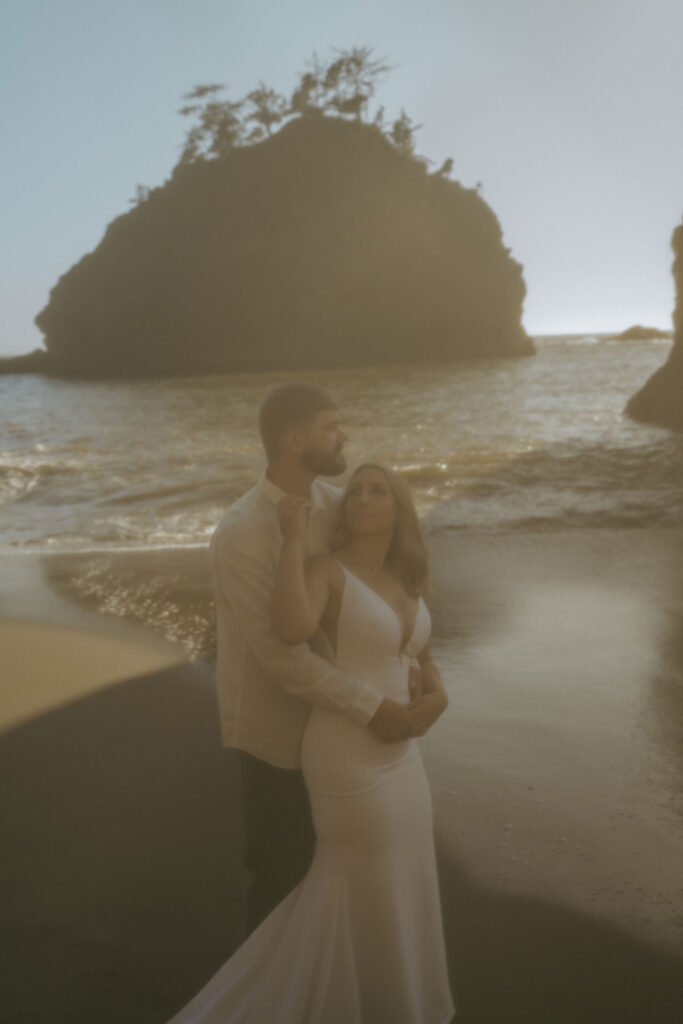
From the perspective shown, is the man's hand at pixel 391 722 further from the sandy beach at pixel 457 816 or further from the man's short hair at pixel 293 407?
the sandy beach at pixel 457 816

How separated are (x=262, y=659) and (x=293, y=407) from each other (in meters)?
0.72

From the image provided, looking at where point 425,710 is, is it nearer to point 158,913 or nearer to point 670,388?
point 158,913

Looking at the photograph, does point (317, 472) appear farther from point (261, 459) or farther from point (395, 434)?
point (395, 434)

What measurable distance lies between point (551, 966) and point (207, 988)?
1.15m

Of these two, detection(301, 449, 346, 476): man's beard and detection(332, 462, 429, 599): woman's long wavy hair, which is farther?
detection(332, 462, 429, 599): woman's long wavy hair

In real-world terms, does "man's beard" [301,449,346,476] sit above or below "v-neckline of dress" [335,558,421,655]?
above

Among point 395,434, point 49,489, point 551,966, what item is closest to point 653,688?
point 551,966

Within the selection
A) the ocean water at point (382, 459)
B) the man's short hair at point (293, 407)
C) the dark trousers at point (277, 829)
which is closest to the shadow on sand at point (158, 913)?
the dark trousers at point (277, 829)

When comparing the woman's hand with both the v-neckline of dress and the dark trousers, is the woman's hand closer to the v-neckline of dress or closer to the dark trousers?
the v-neckline of dress

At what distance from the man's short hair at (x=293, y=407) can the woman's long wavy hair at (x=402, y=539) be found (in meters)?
0.24

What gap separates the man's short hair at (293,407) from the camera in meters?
2.83

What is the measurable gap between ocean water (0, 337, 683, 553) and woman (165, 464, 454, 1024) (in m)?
7.77

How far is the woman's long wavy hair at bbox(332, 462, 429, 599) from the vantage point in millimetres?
2957

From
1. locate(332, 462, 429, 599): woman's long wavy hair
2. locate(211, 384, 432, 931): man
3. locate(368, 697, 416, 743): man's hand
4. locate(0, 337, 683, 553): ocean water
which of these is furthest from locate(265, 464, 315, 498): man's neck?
locate(0, 337, 683, 553): ocean water
